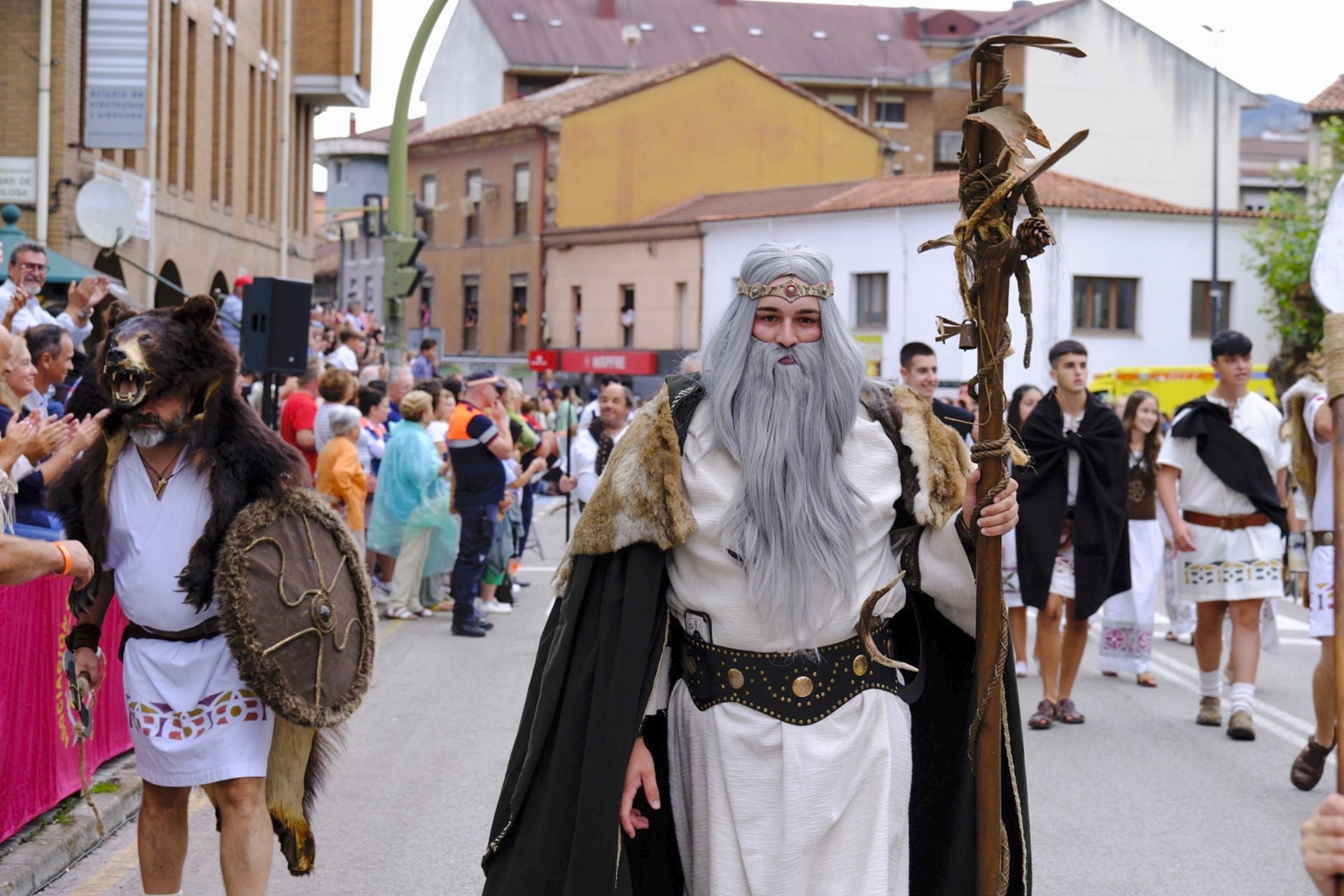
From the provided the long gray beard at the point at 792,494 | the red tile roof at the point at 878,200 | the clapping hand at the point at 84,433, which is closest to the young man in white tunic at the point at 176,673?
the clapping hand at the point at 84,433

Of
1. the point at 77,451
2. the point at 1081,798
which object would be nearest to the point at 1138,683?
the point at 1081,798

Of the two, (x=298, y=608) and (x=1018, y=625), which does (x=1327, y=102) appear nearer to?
(x=1018, y=625)

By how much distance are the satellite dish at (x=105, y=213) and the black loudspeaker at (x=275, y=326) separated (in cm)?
538

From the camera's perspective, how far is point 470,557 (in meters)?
13.4

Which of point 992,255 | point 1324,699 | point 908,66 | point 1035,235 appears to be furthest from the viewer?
point 908,66

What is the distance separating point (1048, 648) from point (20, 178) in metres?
14.0

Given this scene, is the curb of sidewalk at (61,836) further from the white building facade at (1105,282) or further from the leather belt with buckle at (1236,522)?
the white building facade at (1105,282)

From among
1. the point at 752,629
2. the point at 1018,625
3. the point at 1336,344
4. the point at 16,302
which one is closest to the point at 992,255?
the point at 752,629

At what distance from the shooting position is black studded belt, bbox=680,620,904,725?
400 centimetres

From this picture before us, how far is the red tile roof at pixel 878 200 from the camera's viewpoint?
150 feet

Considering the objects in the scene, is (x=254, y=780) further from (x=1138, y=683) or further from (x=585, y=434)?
(x=585, y=434)

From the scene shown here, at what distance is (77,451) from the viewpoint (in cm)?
651

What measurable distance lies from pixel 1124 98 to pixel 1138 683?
5218 centimetres

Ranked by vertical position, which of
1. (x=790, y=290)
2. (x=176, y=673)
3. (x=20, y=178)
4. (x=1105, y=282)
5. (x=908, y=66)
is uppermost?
(x=908, y=66)
